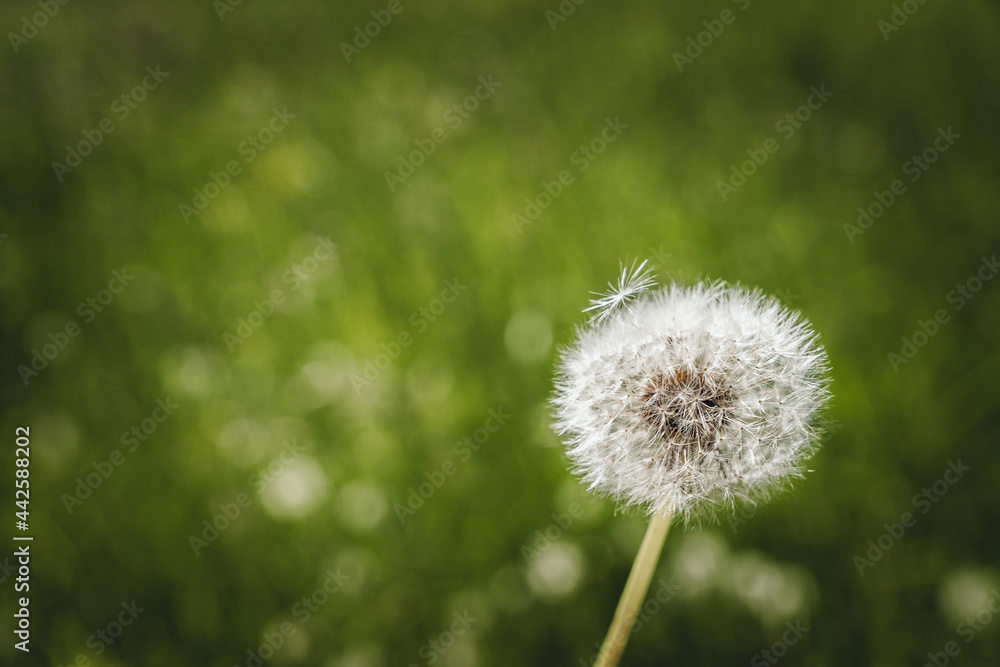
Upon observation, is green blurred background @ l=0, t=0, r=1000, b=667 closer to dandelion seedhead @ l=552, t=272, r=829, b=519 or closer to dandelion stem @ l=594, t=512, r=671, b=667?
dandelion seedhead @ l=552, t=272, r=829, b=519

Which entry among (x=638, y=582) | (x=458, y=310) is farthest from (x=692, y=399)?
(x=458, y=310)

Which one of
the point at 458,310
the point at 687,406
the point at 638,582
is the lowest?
the point at 638,582

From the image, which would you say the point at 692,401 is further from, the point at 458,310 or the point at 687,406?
the point at 458,310

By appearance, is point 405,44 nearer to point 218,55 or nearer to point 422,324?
point 218,55

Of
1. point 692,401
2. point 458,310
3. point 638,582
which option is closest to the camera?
point 638,582

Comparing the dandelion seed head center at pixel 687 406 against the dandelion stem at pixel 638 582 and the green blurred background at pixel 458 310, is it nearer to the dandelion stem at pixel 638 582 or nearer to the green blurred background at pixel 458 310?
the dandelion stem at pixel 638 582

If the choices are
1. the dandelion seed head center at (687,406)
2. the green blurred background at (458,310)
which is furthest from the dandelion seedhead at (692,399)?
the green blurred background at (458,310)
